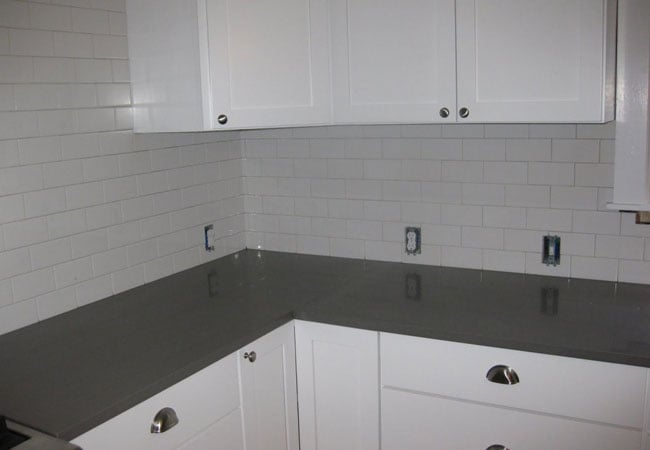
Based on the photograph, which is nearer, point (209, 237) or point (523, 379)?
point (523, 379)

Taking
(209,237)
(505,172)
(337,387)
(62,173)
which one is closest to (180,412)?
(337,387)

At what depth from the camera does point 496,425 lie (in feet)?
6.93

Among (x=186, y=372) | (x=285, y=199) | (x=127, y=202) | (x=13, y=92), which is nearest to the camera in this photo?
(x=186, y=372)

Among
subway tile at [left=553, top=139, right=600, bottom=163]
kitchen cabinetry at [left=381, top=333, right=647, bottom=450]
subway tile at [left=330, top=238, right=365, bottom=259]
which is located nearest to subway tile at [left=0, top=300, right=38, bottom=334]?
kitchen cabinetry at [left=381, top=333, right=647, bottom=450]

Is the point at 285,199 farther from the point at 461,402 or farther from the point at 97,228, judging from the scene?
the point at 461,402

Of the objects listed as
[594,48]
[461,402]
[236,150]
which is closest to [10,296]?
[236,150]

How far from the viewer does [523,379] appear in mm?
2049

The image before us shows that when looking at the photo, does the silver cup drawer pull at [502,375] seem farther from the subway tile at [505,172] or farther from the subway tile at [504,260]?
the subway tile at [505,172]

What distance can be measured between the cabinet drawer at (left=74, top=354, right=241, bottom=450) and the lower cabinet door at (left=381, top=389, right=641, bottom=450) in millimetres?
548

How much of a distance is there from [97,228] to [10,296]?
396mm

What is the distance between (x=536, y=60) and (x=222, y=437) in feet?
5.09

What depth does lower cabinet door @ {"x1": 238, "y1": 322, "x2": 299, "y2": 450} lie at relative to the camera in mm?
2182

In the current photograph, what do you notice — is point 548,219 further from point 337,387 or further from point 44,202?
point 44,202

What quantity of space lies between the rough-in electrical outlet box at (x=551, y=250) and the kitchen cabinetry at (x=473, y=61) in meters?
0.53
